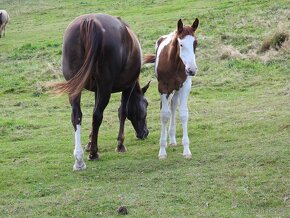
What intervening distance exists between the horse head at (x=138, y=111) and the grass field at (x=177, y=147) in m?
0.22

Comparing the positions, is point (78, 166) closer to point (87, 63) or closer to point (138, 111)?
point (87, 63)

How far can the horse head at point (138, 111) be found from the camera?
11156 millimetres

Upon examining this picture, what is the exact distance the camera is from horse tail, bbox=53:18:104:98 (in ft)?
29.1

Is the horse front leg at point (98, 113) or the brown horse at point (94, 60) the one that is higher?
the brown horse at point (94, 60)

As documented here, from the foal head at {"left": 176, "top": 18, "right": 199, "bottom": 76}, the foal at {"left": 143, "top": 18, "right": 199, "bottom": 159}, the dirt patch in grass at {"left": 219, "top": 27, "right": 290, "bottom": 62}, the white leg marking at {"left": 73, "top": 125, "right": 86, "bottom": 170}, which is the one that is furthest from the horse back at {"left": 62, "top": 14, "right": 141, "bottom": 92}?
the dirt patch in grass at {"left": 219, "top": 27, "right": 290, "bottom": 62}

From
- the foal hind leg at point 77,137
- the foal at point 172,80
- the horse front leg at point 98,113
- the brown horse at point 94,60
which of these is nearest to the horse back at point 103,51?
the brown horse at point 94,60

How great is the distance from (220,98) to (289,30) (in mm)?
5243

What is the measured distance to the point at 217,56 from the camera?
59.8 ft

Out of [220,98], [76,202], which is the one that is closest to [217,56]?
[220,98]

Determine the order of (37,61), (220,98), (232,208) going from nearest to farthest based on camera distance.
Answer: (232,208), (220,98), (37,61)

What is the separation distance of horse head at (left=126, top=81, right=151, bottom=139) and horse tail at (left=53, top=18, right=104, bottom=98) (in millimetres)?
2172

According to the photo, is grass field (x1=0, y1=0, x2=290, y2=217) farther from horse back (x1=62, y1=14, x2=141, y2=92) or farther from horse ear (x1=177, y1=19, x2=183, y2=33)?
horse ear (x1=177, y1=19, x2=183, y2=33)

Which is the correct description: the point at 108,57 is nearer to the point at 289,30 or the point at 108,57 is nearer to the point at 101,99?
the point at 101,99

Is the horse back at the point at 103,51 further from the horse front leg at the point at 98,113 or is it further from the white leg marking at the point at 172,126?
the white leg marking at the point at 172,126
